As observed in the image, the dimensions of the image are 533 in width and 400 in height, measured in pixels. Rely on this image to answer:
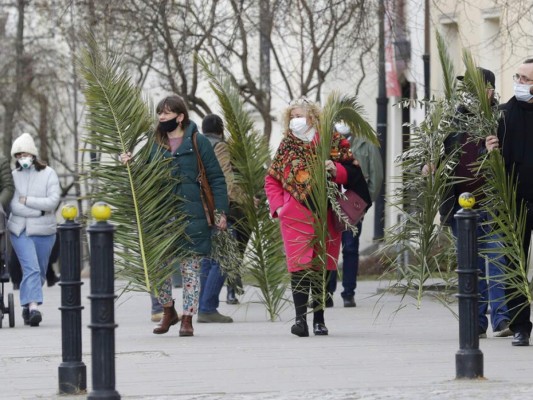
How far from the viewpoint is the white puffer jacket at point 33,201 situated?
13875 mm

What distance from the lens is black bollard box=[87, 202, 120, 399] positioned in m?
7.53

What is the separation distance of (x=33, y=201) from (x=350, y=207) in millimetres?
3586

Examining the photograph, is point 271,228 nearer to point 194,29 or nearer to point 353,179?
point 353,179

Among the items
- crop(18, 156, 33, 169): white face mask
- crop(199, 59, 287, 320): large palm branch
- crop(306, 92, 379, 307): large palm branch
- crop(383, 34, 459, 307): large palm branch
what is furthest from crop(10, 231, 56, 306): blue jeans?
crop(383, 34, 459, 307): large palm branch

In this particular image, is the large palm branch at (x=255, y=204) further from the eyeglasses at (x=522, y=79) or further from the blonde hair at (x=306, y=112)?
the eyeglasses at (x=522, y=79)

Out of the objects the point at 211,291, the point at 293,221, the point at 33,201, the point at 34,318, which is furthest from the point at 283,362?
the point at 33,201

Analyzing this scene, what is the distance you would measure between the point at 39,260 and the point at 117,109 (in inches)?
111

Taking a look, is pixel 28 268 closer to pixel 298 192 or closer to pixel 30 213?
pixel 30 213

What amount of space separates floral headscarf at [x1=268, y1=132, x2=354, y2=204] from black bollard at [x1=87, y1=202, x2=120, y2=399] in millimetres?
3910

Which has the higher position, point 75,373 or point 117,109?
point 117,109

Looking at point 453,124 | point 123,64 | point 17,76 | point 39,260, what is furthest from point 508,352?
point 17,76

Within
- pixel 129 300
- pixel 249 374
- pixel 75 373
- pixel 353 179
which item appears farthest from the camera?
pixel 129 300

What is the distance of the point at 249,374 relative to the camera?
9188 mm

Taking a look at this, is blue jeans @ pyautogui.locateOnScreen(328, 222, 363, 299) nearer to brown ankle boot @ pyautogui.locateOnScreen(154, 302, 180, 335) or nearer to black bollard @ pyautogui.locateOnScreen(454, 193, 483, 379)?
brown ankle boot @ pyautogui.locateOnScreen(154, 302, 180, 335)
